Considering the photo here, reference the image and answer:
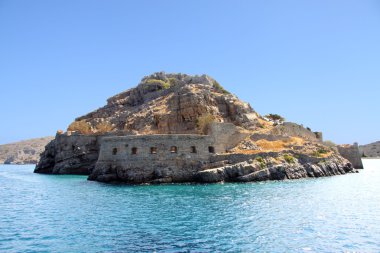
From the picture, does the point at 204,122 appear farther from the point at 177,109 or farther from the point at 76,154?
the point at 76,154

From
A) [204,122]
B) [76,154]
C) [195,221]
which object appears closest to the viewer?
[195,221]

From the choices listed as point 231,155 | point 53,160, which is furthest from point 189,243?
point 53,160

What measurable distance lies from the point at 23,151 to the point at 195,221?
148 m

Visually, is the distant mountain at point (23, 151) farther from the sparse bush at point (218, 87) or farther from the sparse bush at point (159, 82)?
the sparse bush at point (218, 87)

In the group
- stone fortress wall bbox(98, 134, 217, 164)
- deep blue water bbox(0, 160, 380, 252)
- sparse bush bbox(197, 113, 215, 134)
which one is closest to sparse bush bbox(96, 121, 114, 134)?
sparse bush bbox(197, 113, 215, 134)

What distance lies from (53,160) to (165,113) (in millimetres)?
20588

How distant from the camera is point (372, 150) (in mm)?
119500

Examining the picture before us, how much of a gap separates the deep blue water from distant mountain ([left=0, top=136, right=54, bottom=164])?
11679cm

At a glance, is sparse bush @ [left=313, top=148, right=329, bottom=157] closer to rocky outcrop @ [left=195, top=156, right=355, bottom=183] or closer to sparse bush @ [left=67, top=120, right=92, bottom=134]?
rocky outcrop @ [left=195, top=156, right=355, bottom=183]

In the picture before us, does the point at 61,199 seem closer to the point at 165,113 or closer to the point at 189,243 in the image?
the point at 189,243

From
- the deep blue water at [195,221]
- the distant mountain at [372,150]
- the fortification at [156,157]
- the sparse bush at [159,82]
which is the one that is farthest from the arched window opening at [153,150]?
the distant mountain at [372,150]

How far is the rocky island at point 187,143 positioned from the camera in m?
35.0

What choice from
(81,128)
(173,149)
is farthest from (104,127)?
(173,149)

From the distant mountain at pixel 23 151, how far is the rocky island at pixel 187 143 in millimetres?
83207
